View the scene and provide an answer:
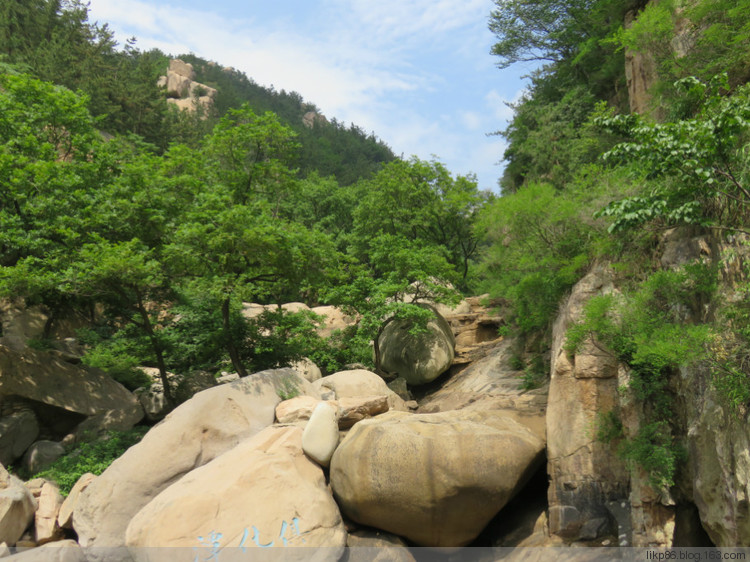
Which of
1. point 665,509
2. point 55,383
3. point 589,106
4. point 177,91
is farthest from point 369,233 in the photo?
point 177,91

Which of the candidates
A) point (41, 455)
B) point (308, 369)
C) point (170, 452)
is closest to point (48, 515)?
point (41, 455)

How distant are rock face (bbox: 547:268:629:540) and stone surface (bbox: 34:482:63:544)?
951cm

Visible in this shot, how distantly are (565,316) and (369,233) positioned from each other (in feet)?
50.4

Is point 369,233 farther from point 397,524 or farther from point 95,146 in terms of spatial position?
point 397,524

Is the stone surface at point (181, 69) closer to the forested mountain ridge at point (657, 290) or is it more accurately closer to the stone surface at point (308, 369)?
the stone surface at point (308, 369)

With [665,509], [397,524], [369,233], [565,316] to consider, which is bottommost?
[397,524]

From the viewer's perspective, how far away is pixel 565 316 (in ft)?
33.5

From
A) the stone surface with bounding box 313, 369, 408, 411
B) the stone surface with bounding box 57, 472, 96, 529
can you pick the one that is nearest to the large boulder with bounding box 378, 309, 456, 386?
the stone surface with bounding box 313, 369, 408, 411

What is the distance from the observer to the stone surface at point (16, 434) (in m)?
11.9

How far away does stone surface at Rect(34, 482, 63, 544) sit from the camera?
9609 millimetres

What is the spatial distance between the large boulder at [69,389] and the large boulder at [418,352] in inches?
331

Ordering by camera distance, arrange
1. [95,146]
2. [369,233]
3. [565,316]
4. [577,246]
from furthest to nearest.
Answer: [369,233], [95,146], [577,246], [565,316]

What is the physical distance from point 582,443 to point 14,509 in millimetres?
10692

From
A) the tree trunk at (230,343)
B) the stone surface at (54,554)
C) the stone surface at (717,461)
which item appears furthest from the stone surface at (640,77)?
the stone surface at (54,554)
